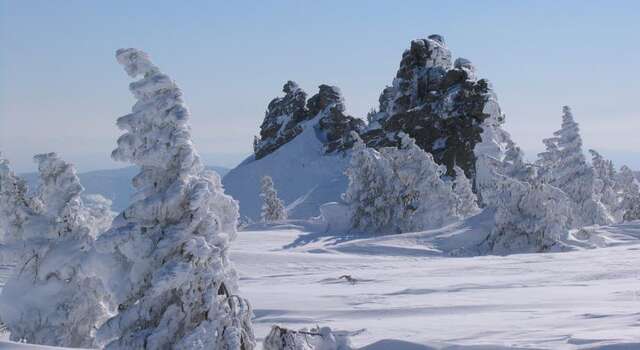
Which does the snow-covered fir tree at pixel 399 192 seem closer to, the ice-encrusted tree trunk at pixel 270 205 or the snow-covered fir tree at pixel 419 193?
the snow-covered fir tree at pixel 419 193

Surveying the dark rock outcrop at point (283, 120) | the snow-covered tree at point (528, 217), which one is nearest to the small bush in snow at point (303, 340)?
the snow-covered tree at point (528, 217)

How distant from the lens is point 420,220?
3559 centimetres

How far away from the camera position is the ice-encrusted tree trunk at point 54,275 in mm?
11141

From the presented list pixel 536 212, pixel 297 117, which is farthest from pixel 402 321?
pixel 297 117

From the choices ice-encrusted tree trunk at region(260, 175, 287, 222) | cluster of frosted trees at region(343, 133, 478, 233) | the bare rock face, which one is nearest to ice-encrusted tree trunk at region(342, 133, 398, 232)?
cluster of frosted trees at region(343, 133, 478, 233)

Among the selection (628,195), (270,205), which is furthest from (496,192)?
(270,205)

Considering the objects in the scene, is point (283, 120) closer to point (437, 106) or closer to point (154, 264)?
point (437, 106)

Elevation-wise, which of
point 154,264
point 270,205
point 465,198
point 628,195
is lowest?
point 154,264

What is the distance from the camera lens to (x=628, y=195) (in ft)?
164

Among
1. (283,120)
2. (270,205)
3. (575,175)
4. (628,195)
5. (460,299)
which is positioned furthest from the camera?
(283,120)

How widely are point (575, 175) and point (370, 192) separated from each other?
37.8 feet

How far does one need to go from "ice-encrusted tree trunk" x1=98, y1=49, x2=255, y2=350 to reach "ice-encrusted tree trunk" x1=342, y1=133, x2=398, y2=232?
27.7 m

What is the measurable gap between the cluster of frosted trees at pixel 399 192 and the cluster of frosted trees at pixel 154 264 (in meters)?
25.8

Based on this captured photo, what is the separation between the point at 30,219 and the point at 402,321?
6.02 metres
